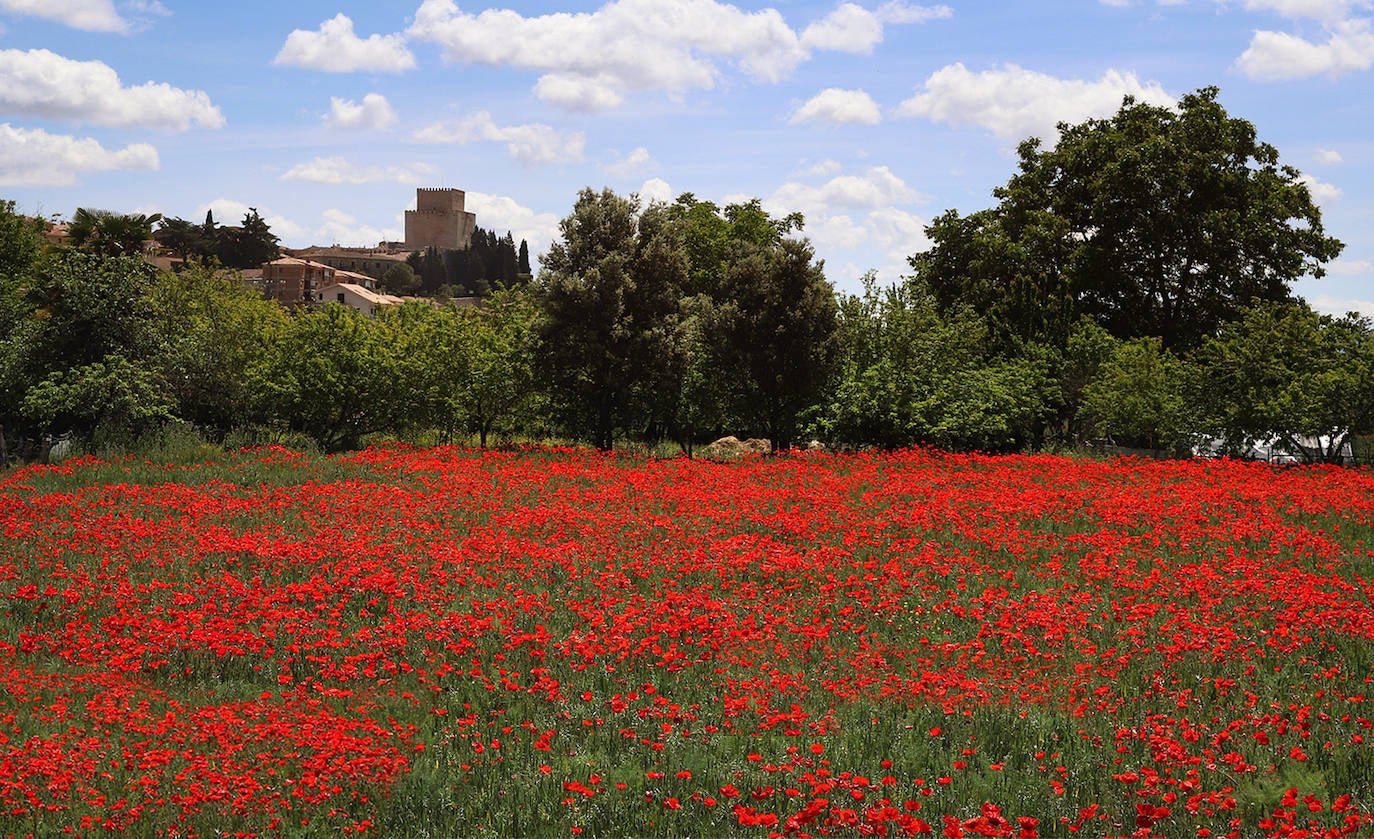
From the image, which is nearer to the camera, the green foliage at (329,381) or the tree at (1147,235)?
the green foliage at (329,381)

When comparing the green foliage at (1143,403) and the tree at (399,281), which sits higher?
the tree at (399,281)

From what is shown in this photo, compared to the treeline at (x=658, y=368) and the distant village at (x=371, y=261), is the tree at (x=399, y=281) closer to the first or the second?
the distant village at (x=371, y=261)

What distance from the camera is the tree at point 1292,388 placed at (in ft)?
83.2

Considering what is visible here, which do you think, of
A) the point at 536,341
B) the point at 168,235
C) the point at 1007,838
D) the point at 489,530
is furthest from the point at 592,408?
the point at 168,235

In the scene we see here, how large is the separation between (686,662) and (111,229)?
41.4m

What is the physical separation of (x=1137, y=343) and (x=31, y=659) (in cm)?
2991

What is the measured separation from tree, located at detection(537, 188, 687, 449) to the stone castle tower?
6297 inches

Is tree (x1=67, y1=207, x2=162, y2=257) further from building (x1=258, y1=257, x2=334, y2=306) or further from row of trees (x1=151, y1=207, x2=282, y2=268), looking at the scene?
building (x1=258, y1=257, x2=334, y2=306)

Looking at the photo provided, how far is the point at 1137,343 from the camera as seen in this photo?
107ft

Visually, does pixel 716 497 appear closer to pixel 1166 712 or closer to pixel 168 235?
pixel 1166 712

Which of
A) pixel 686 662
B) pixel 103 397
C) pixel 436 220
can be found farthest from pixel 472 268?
pixel 686 662

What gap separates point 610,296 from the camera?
27.6m

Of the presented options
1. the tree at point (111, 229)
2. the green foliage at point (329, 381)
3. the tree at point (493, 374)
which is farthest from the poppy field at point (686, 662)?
the tree at point (111, 229)

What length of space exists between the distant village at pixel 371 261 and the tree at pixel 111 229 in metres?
53.9
